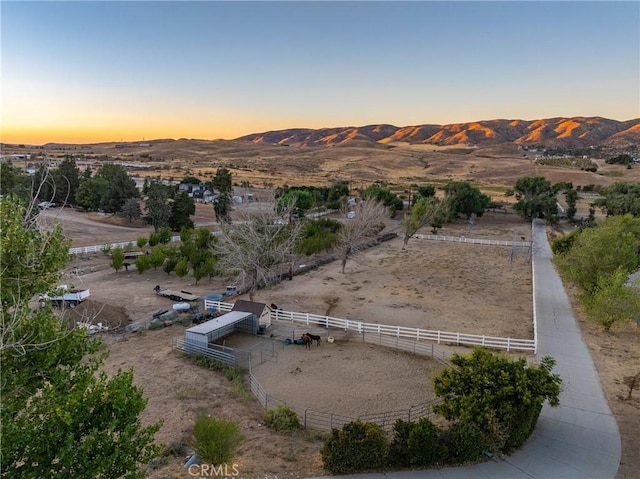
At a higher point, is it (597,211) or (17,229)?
(17,229)

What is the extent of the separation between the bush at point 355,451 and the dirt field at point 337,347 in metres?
0.69

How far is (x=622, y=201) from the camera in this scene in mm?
54781

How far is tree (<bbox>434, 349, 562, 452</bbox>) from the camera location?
40.7ft

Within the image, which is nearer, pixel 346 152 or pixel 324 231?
pixel 324 231

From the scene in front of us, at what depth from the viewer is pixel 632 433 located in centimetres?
1374

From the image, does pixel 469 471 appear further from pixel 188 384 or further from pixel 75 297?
pixel 75 297

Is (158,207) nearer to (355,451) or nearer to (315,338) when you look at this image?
(315,338)

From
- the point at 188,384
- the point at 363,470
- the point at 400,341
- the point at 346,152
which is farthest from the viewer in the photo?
the point at 346,152

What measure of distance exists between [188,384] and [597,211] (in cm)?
7427

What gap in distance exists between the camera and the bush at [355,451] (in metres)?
11.6

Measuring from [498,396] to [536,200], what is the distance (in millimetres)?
57104

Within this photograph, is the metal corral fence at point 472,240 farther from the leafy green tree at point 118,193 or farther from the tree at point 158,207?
the leafy green tree at point 118,193

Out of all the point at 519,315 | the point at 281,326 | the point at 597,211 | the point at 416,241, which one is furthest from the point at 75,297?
the point at 597,211

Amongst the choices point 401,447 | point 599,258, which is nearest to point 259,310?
point 401,447
